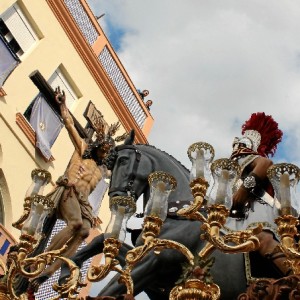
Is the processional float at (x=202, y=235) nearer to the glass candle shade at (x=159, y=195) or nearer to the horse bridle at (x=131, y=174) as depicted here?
the glass candle shade at (x=159, y=195)

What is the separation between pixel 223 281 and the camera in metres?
5.91

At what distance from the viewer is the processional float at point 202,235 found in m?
4.61

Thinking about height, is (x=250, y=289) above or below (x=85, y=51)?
below

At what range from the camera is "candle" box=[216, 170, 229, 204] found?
502 centimetres

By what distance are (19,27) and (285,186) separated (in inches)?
516

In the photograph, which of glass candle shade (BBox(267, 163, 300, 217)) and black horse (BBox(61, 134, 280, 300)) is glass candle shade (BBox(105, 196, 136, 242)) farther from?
glass candle shade (BBox(267, 163, 300, 217))

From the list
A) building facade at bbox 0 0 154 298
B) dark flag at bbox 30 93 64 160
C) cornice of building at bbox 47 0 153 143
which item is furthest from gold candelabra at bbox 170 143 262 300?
cornice of building at bbox 47 0 153 143

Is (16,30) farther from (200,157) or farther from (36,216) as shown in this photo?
(200,157)

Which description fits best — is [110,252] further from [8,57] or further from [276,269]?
[8,57]

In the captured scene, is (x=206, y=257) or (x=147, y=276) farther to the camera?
(x=147, y=276)

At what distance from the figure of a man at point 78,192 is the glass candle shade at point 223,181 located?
3.24 m

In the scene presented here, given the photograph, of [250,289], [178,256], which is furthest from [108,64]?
[250,289]

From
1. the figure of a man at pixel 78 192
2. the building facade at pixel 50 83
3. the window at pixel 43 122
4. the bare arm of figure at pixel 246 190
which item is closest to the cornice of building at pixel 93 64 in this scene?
the building facade at pixel 50 83

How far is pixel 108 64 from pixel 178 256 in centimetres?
1506
